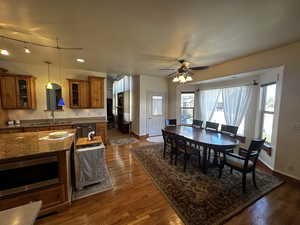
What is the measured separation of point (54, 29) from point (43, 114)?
10.4 ft

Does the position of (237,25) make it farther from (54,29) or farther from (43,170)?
Result: (43,170)

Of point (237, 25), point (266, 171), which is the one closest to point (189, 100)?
point (266, 171)

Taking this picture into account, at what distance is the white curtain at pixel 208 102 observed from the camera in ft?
14.8

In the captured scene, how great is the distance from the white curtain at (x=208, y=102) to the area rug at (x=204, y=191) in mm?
2335

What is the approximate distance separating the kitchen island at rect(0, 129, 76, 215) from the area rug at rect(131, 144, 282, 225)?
Answer: 159 cm

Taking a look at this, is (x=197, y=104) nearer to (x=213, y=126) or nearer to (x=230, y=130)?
(x=213, y=126)

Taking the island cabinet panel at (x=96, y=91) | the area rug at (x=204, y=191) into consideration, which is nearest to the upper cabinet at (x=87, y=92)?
the island cabinet panel at (x=96, y=91)

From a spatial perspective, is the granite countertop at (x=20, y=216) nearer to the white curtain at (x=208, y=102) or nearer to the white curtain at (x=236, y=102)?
the white curtain at (x=236, y=102)

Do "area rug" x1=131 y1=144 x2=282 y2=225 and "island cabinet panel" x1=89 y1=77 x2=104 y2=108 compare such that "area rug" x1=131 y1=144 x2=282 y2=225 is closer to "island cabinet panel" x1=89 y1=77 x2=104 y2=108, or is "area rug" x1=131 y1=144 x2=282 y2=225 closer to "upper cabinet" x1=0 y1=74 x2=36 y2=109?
"island cabinet panel" x1=89 y1=77 x2=104 y2=108

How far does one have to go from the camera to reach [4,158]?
137 cm

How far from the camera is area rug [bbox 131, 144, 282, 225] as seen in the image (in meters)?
1.71

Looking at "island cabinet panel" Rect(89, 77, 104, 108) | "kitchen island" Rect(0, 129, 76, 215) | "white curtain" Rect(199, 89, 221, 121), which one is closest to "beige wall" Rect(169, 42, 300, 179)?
"white curtain" Rect(199, 89, 221, 121)

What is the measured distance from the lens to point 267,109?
10.2 ft

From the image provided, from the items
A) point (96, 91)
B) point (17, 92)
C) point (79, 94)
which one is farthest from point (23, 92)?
point (96, 91)
